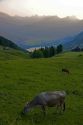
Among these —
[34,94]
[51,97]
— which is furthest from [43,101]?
[34,94]

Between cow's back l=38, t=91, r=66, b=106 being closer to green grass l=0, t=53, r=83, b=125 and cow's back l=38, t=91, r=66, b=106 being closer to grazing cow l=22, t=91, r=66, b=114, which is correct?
grazing cow l=22, t=91, r=66, b=114

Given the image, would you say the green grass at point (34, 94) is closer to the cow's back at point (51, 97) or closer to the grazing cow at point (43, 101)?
the grazing cow at point (43, 101)

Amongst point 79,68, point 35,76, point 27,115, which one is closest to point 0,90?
point 27,115

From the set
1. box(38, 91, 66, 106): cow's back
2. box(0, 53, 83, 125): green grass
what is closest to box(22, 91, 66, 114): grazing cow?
box(38, 91, 66, 106): cow's back

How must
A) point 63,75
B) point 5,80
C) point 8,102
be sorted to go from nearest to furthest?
point 8,102
point 5,80
point 63,75

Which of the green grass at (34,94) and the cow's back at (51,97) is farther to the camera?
the cow's back at (51,97)

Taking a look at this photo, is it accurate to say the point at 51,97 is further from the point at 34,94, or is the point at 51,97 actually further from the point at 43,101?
the point at 34,94

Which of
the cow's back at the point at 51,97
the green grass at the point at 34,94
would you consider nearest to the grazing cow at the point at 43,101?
the cow's back at the point at 51,97

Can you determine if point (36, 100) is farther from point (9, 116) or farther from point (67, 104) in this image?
point (67, 104)

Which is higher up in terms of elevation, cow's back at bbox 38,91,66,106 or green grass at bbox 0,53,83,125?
cow's back at bbox 38,91,66,106

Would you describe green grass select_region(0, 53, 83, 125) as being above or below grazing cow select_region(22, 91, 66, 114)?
below

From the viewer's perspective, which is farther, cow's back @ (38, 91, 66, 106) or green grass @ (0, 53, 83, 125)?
cow's back @ (38, 91, 66, 106)

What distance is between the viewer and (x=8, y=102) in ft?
95.7

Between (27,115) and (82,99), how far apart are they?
31.1 feet
